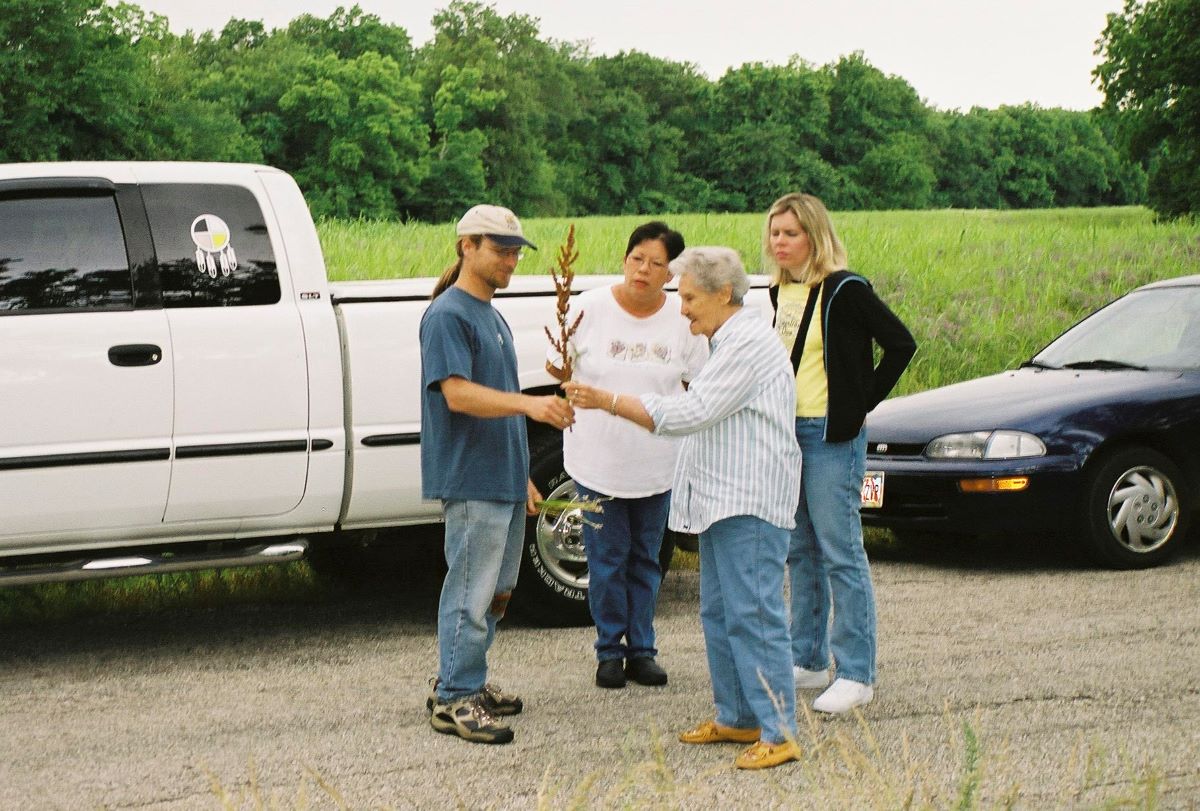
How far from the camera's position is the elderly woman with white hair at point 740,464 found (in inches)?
184

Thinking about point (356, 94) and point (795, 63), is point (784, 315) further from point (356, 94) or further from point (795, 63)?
point (795, 63)

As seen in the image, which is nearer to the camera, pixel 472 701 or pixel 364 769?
pixel 364 769

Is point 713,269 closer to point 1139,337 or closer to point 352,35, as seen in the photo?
point 1139,337

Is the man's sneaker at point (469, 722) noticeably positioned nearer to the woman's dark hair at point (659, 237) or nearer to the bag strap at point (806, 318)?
the bag strap at point (806, 318)

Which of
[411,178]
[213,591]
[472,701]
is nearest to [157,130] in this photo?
[411,178]

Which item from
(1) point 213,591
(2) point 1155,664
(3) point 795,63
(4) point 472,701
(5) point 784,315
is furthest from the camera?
(3) point 795,63

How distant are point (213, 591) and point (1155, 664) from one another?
446cm

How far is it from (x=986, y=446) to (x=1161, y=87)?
119ft

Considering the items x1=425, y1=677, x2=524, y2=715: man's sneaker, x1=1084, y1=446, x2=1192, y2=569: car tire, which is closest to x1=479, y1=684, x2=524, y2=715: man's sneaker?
x1=425, y1=677, x2=524, y2=715: man's sneaker

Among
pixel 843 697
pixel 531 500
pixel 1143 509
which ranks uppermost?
pixel 531 500

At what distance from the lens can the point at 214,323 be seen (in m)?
6.09

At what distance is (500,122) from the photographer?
70.5m

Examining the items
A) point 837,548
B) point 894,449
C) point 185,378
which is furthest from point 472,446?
point 894,449

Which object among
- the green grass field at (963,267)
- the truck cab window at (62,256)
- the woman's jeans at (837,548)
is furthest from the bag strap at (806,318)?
the green grass field at (963,267)
